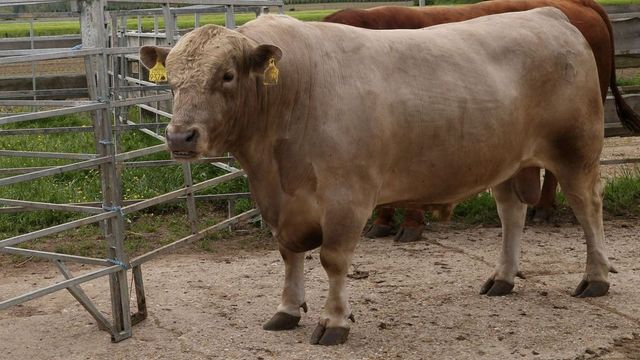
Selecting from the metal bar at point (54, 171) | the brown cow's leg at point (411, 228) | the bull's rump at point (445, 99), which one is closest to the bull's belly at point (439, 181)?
the bull's rump at point (445, 99)

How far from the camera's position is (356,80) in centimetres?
550

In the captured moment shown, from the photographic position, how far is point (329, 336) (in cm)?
545

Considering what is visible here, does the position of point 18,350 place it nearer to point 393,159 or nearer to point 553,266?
point 393,159

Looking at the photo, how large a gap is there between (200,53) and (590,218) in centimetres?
286

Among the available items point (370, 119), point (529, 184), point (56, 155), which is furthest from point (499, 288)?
point (56, 155)

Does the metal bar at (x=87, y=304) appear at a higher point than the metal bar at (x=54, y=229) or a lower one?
lower

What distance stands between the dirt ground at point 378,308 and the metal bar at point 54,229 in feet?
2.27

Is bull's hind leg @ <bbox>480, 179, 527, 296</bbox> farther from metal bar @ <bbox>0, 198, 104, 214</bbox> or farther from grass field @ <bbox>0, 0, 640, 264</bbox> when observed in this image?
metal bar @ <bbox>0, 198, 104, 214</bbox>

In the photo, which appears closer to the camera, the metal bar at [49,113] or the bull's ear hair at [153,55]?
the metal bar at [49,113]

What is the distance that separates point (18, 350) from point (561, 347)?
294 cm

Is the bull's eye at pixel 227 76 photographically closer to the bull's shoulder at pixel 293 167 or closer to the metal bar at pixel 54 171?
the bull's shoulder at pixel 293 167

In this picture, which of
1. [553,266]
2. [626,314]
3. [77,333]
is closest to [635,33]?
[553,266]

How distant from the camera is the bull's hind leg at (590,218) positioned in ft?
20.8

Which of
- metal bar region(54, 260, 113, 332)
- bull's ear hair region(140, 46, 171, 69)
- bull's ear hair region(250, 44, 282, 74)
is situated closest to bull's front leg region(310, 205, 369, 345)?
bull's ear hair region(250, 44, 282, 74)
